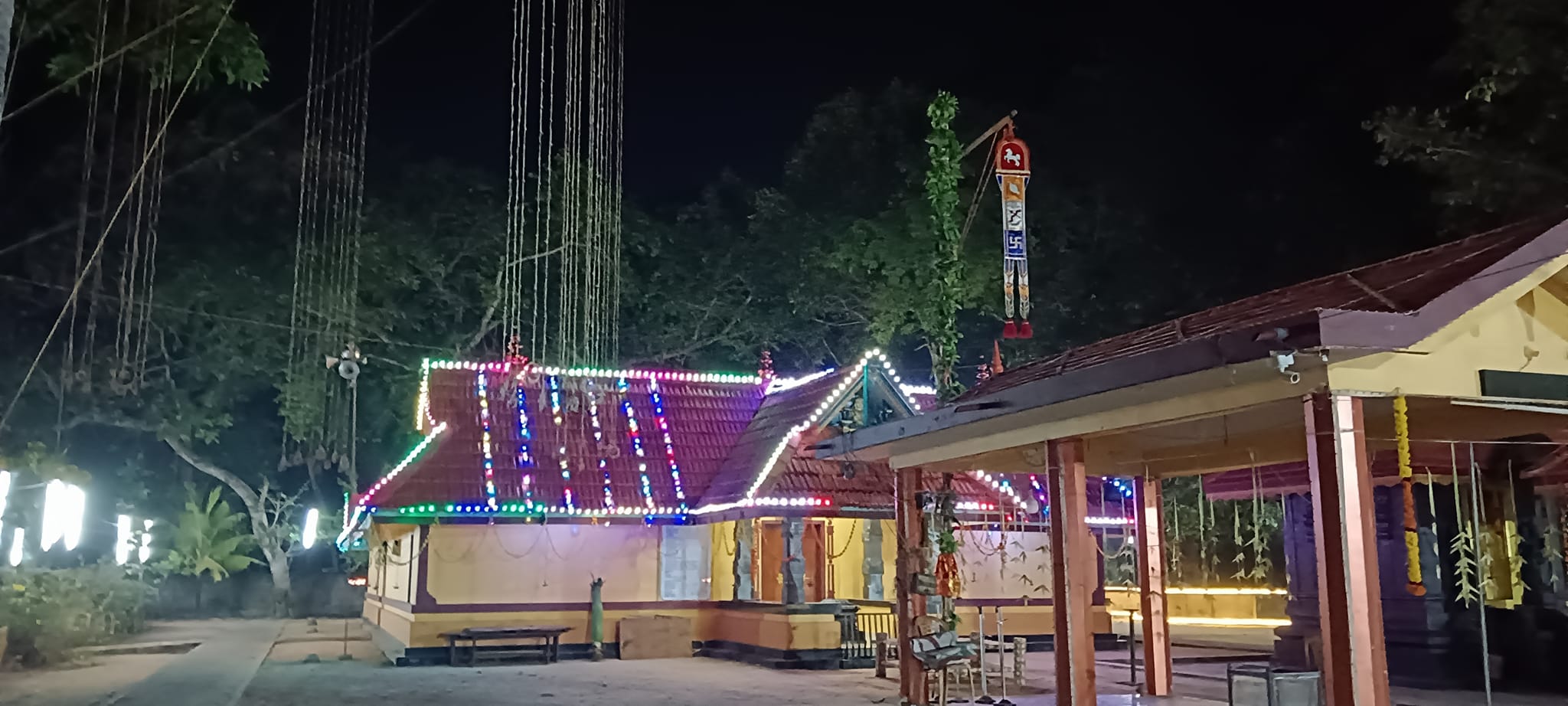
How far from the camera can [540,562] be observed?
1936cm

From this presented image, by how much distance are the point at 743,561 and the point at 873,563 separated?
2.19 m

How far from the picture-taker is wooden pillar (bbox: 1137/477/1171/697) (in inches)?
475

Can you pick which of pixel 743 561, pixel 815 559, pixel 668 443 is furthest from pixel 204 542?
pixel 815 559

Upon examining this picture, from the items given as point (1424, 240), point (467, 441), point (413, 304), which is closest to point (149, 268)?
point (413, 304)

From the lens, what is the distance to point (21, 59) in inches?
577

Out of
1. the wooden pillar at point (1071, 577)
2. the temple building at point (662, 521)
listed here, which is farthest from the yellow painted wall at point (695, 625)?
the wooden pillar at point (1071, 577)

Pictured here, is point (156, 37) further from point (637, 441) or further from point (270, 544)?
point (270, 544)

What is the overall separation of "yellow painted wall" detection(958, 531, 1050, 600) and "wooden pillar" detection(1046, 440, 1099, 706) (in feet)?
35.1

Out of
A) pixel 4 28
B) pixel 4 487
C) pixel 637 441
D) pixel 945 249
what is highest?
pixel 945 249

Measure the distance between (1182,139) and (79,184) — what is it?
71.1 feet

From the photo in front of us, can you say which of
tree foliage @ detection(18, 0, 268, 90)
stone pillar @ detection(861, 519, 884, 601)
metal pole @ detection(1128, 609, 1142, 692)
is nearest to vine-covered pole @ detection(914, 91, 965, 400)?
metal pole @ detection(1128, 609, 1142, 692)

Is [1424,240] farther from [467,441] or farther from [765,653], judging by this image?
[467,441]

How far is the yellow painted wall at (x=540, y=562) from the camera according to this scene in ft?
61.8

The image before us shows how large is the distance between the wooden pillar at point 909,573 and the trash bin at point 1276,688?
3.57 meters
